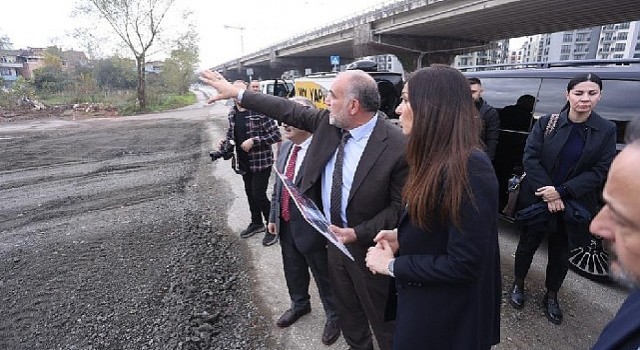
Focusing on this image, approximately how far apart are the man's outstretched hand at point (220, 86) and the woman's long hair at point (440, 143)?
116 centimetres

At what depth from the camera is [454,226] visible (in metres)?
1.34

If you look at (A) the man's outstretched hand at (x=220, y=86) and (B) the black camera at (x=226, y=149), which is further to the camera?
(B) the black camera at (x=226, y=149)

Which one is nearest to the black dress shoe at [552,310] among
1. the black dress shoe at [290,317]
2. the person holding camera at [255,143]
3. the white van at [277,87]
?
the black dress shoe at [290,317]

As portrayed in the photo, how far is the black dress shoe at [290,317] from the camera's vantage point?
2.85 m

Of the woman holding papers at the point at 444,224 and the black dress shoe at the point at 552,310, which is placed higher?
the woman holding papers at the point at 444,224

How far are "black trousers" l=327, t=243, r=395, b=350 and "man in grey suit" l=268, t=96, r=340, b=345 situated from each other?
273 millimetres

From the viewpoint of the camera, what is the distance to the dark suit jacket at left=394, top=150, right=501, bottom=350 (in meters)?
1.32

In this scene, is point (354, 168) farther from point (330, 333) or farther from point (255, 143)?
point (255, 143)

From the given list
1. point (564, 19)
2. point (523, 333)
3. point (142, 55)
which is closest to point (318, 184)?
point (523, 333)

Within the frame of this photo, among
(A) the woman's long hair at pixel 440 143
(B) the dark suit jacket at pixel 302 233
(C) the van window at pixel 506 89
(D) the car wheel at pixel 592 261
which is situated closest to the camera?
(A) the woman's long hair at pixel 440 143

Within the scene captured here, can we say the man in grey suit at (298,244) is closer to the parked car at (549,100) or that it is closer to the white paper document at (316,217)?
the white paper document at (316,217)

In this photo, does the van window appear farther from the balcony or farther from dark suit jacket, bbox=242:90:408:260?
the balcony

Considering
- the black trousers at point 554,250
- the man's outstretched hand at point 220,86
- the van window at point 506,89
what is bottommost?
the black trousers at point 554,250

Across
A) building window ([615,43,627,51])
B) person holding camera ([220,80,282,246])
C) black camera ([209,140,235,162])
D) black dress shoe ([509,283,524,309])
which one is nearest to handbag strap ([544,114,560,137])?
black dress shoe ([509,283,524,309])
